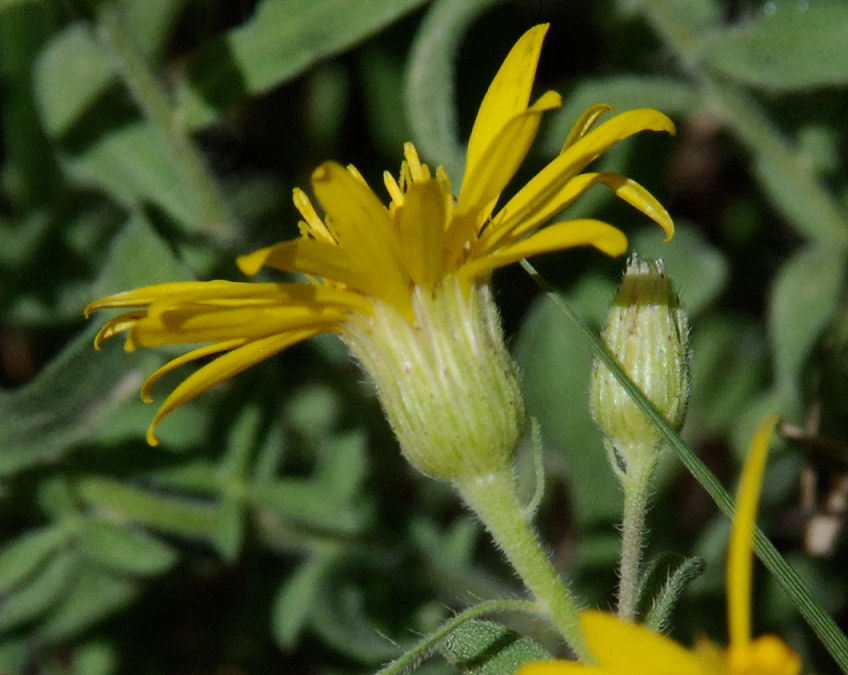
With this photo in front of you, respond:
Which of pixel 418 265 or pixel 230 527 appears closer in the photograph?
pixel 418 265

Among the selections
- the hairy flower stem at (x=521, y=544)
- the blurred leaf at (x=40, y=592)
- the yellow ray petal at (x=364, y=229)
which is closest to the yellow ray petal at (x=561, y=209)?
the yellow ray petal at (x=364, y=229)

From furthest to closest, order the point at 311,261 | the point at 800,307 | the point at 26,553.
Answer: the point at 800,307 → the point at 26,553 → the point at 311,261

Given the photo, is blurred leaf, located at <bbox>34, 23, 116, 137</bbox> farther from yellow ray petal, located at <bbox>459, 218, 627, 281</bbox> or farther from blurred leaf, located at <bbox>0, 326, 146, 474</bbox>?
yellow ray petal, located at <bbox>459, 218, 627, 281</bbox>

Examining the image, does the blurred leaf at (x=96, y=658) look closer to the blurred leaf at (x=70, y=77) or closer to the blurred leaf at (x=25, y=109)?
the blurred leaf at (x=25, y=109)

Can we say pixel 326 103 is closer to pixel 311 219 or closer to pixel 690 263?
pixel 690 263

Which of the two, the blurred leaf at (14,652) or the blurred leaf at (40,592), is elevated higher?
the blurred leaf at (40,592)

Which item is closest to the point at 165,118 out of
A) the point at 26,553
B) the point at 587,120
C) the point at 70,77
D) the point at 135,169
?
the point at 135,169
